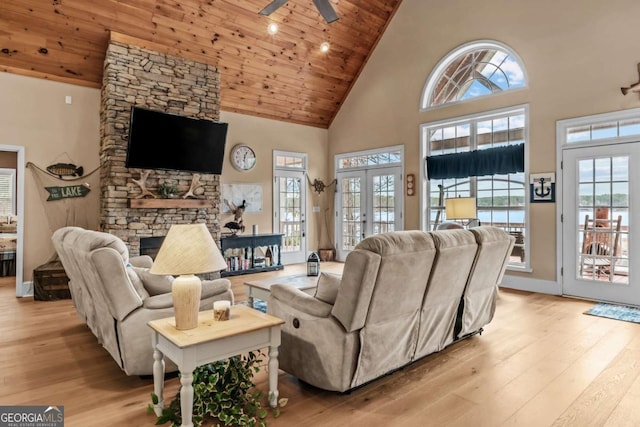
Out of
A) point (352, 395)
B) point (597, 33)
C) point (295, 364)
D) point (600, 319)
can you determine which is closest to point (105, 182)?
point (295, 364)

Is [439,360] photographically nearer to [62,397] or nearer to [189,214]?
[62,397]

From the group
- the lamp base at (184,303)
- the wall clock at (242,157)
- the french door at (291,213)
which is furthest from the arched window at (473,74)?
the lamp base at (184,303)

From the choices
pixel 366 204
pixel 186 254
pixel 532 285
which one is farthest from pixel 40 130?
pixel 532 285

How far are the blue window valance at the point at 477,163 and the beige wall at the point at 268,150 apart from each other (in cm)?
279

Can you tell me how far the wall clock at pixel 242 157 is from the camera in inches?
293

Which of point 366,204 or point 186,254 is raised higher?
point 366,204

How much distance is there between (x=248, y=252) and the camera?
7180mm

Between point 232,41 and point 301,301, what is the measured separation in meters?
5.25

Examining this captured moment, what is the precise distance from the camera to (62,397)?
248 centimetres

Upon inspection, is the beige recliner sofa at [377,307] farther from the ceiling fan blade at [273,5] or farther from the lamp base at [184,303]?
the ceiling fan blade at [273,5]

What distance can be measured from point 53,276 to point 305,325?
4.36m

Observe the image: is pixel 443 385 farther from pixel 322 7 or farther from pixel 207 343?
pixel 322 7

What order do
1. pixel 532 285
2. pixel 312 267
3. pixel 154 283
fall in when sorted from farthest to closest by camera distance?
pixel 532 285 → pixel 312 267 → pixel 154 283

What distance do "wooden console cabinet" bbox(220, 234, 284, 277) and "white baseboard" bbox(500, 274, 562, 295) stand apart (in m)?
4.03
